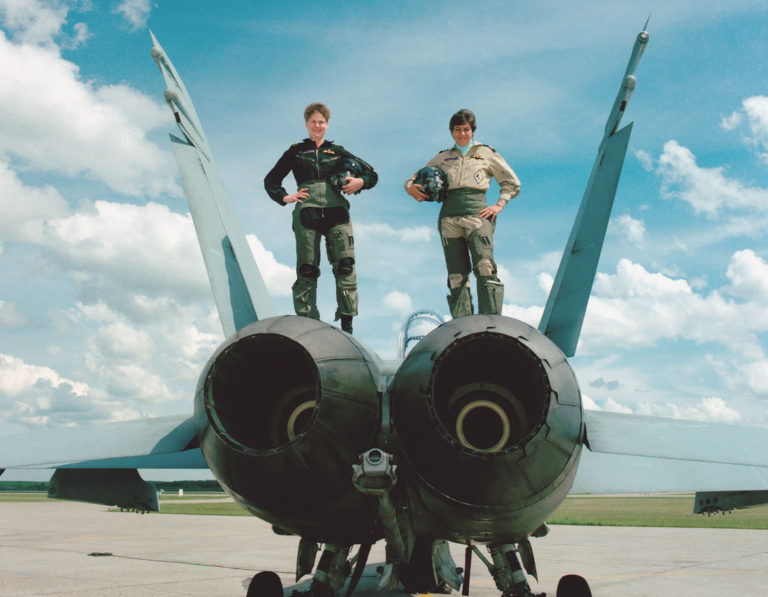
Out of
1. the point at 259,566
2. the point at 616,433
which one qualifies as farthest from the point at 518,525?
the point at 259,566

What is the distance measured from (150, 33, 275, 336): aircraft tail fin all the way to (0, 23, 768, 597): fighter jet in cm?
89

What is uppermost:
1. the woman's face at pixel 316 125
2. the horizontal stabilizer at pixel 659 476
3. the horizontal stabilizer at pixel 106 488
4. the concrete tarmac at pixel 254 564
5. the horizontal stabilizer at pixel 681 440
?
the woman's face at pixel 316 125

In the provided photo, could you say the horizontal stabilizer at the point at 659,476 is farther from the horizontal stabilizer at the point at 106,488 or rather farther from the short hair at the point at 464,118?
the horizontal stabilizer at the point at 106,488

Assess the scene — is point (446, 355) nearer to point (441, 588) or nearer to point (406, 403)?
point (406, 403)

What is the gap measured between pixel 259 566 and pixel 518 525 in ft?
27.2

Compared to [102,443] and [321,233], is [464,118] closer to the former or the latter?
[321,233]

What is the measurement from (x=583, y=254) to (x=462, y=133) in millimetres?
1518

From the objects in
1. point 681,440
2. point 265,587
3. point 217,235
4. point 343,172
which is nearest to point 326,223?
point 343,172

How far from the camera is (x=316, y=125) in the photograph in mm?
4984

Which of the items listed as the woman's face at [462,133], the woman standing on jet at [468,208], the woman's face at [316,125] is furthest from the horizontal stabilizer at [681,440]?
the woman's face at [316,125]

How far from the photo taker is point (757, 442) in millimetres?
3166

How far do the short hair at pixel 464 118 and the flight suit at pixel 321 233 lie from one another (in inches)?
33.5

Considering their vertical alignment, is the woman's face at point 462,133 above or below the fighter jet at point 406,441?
above

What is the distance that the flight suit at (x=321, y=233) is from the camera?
4775mm
